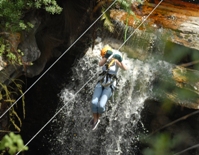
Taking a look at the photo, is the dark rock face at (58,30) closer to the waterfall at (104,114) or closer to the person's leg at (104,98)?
the waterfall at (104,114)

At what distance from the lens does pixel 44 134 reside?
8195 mm

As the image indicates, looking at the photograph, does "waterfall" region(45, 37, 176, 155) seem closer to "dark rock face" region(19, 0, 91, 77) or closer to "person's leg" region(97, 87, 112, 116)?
"dark rock face" region(19, 0, 91, 77)

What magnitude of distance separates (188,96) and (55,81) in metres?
3.59

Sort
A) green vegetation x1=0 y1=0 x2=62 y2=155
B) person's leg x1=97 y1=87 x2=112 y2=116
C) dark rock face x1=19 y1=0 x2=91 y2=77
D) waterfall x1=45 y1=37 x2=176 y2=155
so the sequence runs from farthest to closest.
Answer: waterfall x1=45 y1=37 x2=176 y2=155, dark rock face x1=19 y1=0 x2=91 y2=77, green vegetation x1=0 y1=0 x2=62 y2=155, person's leg x1=97 y1=87 x2=112 y2=116

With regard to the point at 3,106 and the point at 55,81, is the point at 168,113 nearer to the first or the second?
the point at 55,81

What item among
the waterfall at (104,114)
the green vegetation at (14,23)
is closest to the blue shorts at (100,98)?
the green vegetation at (14,23)

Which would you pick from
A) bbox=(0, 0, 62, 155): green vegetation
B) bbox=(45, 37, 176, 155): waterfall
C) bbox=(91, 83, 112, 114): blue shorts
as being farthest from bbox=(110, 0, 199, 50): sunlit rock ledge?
bbox=(91, 83, 112, 114): blue shorts

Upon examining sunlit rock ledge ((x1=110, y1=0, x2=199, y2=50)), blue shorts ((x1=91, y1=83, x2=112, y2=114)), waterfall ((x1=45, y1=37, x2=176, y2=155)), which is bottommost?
waterfall ((x1=45, y1=37, x2=176, y2=155))

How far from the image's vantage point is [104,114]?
7809 mm

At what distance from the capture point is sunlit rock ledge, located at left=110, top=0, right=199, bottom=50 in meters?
7.20

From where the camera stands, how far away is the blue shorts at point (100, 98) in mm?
5289

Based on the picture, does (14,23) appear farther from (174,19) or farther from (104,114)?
(174,19)

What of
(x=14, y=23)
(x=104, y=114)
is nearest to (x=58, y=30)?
(x=14, y=23)

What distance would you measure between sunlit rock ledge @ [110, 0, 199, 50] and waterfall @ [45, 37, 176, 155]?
0.85 metres
